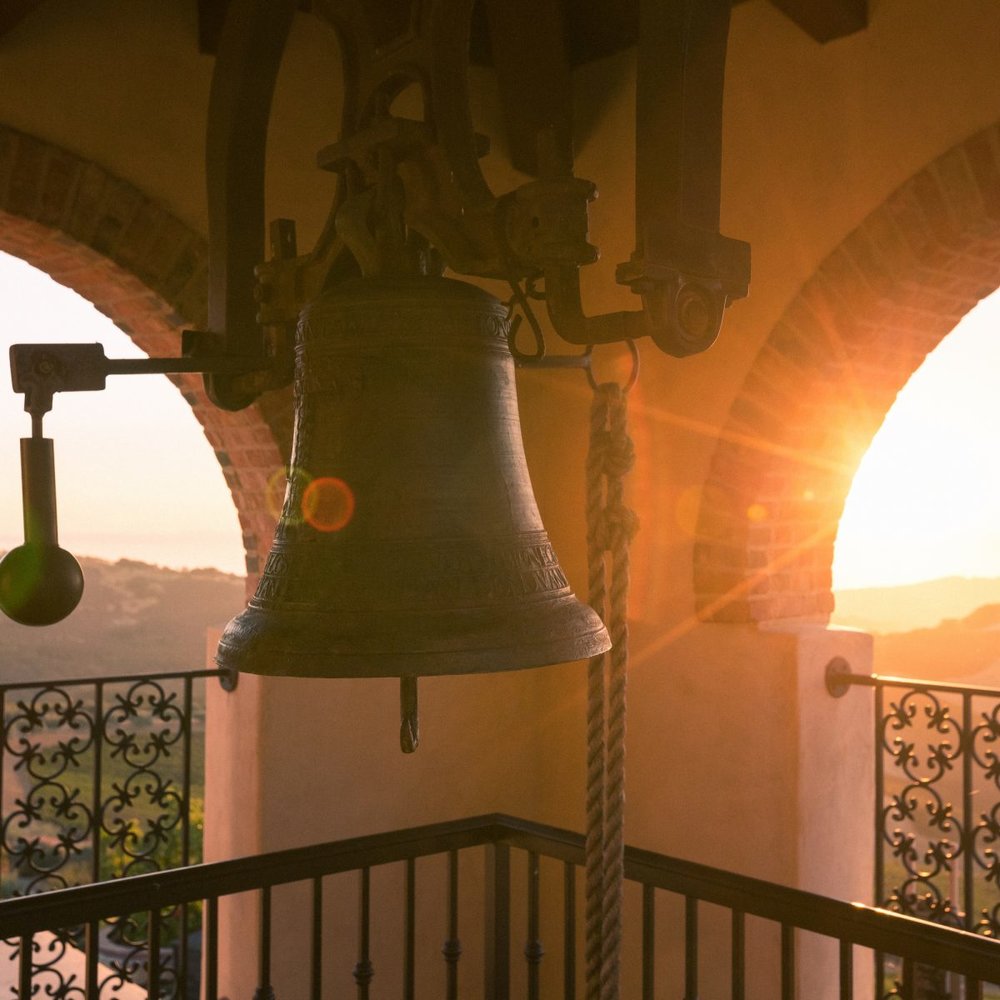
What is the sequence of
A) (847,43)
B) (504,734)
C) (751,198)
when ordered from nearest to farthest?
1. (847,43)
2. (751,198)
3. (504,734)

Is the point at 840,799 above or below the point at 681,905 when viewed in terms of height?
above

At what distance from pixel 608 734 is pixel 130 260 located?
214cm

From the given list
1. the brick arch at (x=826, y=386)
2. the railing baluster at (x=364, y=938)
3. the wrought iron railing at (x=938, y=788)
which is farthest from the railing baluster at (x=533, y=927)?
the brick arch at (x=826, y=386)

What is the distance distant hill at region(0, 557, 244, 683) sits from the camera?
8773 mm

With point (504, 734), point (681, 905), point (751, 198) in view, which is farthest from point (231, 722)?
point (751, 198)

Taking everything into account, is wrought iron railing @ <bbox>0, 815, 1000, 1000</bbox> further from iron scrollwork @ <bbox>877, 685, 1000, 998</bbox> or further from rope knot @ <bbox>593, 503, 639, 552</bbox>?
iron scrollwork @ <bbox>877, 685, 1000, 998</bbox>

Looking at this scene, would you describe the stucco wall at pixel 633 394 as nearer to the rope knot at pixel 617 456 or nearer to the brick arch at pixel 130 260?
the brick arch at pixel 130 260

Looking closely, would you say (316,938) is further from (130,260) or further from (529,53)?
(529,53)

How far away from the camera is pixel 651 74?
4.15ft

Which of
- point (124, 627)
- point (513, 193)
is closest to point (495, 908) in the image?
point (513, 193)

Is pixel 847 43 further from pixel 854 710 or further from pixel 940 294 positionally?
pixel 854 710

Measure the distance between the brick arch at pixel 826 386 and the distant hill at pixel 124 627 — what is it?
222 inches

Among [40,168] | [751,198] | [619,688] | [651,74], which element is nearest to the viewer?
[651,74]

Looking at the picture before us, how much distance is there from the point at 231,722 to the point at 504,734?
95 centimetres
